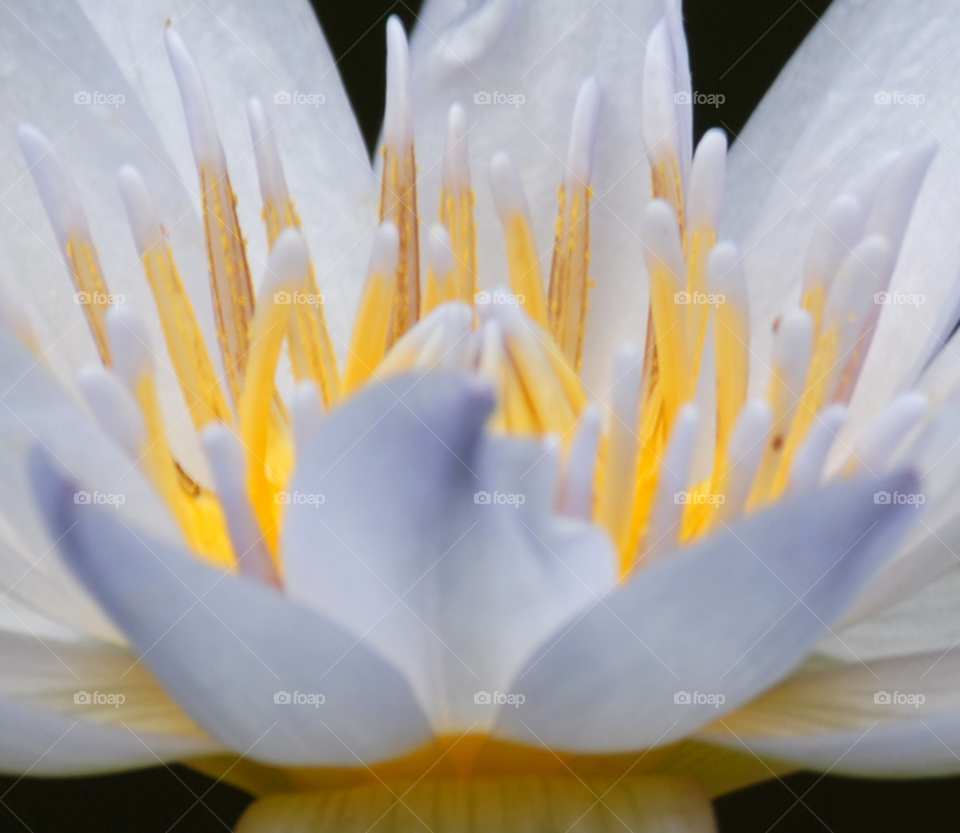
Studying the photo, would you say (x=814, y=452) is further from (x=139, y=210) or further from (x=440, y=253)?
(x=139, y=210)

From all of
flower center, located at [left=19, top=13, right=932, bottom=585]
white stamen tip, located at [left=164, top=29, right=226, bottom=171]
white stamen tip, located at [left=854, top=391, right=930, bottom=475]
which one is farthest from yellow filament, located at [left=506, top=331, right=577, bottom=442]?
white stamen tip, located at [left=164, top=29, right=226, bottom=171]

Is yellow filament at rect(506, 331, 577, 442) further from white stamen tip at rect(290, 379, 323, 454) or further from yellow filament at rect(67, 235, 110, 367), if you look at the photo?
yellow filament at rect(67, 235, 110, 367)

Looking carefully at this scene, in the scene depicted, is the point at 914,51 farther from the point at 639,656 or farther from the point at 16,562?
the point at 16,562

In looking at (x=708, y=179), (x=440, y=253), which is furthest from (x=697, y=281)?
(x=440, y=253)

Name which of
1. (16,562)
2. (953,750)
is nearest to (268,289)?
(16,562)

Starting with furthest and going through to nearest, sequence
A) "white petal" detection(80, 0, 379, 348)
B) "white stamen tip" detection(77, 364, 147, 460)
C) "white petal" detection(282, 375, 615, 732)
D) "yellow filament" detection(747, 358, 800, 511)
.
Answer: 1. "white petal" detection(80, 0, 379, 348)
2. "yellow filament" detection(747, 358, 800, 511)
3. "white stamen tip" detection(77, 364, 147, 460)
4. "white petal" detection(282, 375, 615, 732)

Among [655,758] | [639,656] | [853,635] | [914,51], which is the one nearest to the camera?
[639,656]
